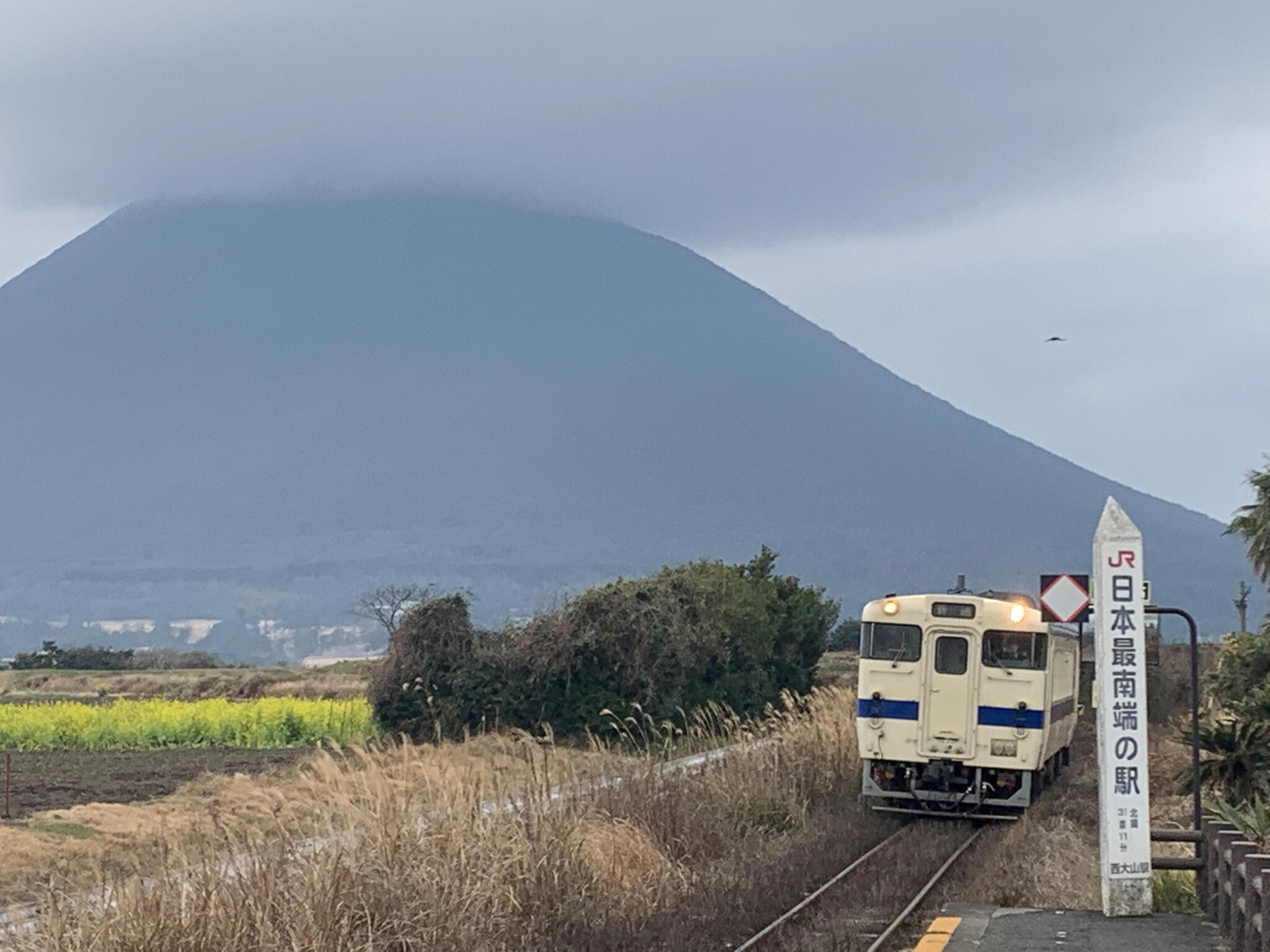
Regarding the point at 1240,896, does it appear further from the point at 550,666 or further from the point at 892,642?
the point at 550,666

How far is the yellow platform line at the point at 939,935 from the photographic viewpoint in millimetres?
10930

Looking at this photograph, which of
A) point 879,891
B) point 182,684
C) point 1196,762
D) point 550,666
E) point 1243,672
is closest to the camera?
point 1196,762

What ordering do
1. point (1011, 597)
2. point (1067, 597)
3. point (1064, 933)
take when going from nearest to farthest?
point (1064, 933)
point (1011, 597)
point (1067, 597)

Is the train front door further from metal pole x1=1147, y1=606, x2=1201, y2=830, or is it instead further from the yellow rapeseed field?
the yellow rapeseed field

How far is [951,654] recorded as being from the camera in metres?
19.9

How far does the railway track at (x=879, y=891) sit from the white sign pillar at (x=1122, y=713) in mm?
1801

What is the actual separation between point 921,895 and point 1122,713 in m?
3.35

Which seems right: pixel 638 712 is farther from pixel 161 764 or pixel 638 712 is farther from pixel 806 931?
pixel 806 931

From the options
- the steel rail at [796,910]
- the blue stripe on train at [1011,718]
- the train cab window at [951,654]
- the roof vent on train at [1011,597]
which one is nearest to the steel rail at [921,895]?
the steel rail at [796,910]

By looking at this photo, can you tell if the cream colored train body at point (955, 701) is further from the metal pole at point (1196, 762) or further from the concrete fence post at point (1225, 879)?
the concrete fence post at point (1225, 879)

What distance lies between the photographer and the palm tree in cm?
1959

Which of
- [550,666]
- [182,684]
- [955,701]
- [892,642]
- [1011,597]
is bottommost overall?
[182,684]

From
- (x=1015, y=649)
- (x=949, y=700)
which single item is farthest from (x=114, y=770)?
(x=1015, y=649)

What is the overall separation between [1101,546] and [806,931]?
12.2ft
